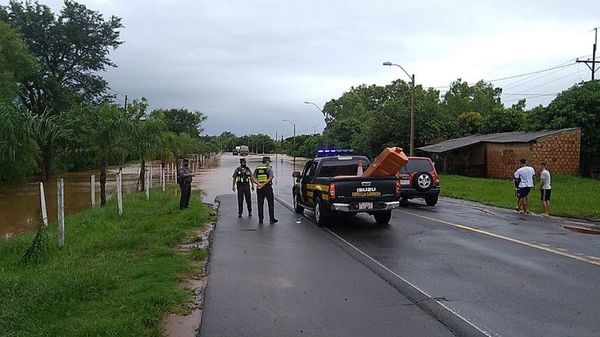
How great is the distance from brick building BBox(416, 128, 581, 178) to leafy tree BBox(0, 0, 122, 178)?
3100 centimetres

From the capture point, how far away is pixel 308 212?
16.9 meters

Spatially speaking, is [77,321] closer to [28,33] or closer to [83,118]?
[83,118]

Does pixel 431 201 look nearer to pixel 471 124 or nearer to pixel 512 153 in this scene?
pixel 512 153

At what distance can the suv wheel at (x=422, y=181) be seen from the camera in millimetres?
18531

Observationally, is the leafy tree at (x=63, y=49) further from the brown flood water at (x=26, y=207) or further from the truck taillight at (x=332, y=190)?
the truck taillight at (x=332, y=190)

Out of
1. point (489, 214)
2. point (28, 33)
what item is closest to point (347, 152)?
point (489, 214)

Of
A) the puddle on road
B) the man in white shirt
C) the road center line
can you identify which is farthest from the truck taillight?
the man in white shirt

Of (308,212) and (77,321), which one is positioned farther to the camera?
(308,212)

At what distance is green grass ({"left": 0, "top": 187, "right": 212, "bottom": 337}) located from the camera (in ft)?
17.6

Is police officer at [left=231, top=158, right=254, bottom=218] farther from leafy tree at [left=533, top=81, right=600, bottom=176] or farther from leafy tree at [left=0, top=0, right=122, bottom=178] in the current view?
leafy tree at [left=0, top=0, right=122, bottom=178]

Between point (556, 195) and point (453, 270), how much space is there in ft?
50.7

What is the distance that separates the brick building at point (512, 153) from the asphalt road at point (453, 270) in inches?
693

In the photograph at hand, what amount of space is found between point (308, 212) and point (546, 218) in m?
6.98

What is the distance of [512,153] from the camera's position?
3266cm
